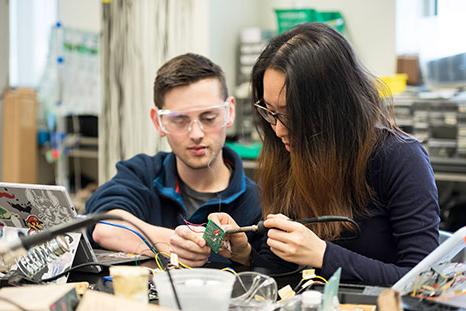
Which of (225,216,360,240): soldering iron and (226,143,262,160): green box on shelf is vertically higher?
(225,216,360,240): soldering iron

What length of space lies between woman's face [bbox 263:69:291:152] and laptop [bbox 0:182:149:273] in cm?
51

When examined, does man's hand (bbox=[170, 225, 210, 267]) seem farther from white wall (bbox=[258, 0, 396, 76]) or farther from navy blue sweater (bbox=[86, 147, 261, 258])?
white wall (bbox=[258, 0, 396, 76])

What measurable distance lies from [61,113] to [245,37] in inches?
61.5

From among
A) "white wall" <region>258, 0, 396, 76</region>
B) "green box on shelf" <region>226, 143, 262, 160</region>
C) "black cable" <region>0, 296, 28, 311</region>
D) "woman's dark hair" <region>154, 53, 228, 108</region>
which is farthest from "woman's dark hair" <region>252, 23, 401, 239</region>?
"white wall" <region>258, 0, 396, 76</region>

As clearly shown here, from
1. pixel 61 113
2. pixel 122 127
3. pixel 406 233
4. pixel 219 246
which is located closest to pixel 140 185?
pixel 219 246

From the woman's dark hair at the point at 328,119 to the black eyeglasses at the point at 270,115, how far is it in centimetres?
2

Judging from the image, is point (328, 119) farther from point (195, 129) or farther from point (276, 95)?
point (195, 129)

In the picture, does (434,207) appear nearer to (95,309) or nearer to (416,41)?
(95,309)

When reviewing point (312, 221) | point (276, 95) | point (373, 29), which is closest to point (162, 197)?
point (276, 95)

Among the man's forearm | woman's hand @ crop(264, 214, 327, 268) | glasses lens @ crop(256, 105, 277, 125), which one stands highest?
glasses lens @ crop(256, 105, 277, 125)

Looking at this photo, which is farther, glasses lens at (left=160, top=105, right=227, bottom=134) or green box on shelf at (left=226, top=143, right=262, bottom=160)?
green box on shelf at (left=226, top=143, right=262, bottom=160)

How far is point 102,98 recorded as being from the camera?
355 centimetres

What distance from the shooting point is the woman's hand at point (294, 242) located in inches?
54.7

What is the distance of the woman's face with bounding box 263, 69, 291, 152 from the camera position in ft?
5.24
